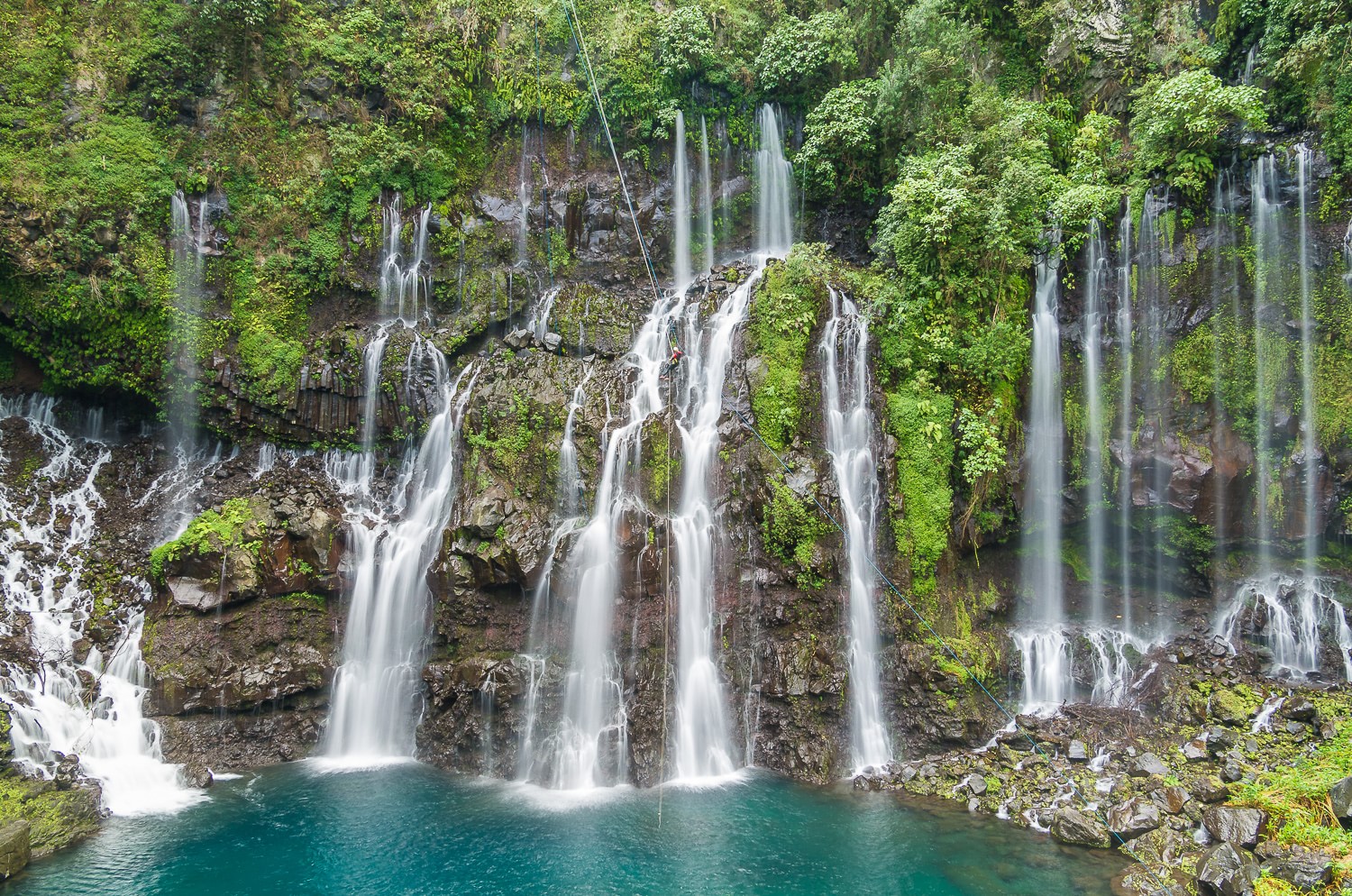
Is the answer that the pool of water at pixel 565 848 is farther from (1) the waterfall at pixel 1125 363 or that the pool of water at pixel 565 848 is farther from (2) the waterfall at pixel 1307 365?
(2) the waterfall at pixel 1307 365

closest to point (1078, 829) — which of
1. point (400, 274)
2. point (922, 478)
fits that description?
point (922, 478)

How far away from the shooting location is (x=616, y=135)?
58.3ft

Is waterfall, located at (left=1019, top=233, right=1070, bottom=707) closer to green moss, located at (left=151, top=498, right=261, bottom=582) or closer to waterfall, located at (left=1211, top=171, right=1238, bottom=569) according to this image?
waterfall, located at (left=1211, top=171, right=1238, bottom=569)

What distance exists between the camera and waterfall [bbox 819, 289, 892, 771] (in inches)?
→ 432

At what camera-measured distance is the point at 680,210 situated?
17.5 meters

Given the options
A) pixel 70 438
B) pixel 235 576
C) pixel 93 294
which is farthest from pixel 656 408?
pixel 70 438

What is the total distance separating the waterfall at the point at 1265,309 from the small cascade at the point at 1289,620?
96 centimetres

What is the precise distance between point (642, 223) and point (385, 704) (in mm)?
11824

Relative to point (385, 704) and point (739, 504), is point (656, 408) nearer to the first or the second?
point (739, 504)

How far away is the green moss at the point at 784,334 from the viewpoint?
12.1 metres

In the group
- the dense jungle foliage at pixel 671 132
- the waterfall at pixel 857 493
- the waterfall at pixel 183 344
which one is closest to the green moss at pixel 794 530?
the waterfall at pixel 857 493

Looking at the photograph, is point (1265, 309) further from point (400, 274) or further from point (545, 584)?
point (400, 274)

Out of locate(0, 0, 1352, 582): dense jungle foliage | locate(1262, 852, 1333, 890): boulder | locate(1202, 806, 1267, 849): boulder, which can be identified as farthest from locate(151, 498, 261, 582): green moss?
locate(1262, 852, 1333, 890): boulder

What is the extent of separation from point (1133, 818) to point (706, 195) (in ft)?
49.1
